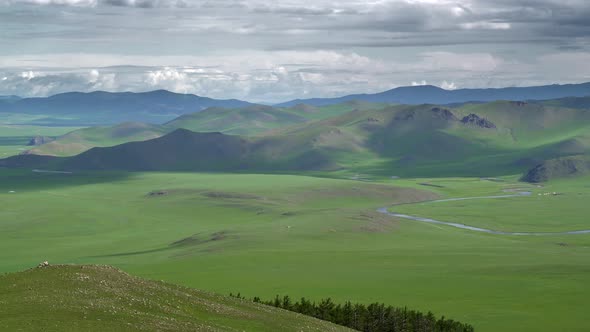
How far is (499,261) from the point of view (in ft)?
508

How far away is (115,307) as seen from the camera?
5178cm

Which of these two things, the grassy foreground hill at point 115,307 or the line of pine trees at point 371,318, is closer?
the grassy foreground hill at point 115,307

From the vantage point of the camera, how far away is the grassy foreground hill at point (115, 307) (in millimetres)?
47344

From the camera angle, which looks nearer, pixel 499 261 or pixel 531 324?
pixel 531 324

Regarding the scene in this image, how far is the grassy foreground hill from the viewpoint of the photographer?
4734cm

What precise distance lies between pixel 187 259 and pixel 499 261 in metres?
63.1

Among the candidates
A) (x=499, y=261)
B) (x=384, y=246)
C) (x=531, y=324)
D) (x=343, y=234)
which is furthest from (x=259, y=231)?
(x=531, y=324)

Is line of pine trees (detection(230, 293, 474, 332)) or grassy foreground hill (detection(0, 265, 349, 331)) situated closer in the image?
grassy foreground hill (detection(0, 265, 349, 331))

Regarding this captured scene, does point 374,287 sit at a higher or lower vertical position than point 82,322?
lower

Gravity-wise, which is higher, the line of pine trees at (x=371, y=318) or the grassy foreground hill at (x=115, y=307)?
the grassy foreground hill at (x=115, y=307)

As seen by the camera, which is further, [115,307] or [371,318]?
[371,318]

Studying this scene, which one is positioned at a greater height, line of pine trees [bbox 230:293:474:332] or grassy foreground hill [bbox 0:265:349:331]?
grassy foreground hill [bbox 0:265:349:331]

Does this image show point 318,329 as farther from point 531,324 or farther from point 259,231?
point 259,231

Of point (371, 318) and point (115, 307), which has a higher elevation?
point (115, 307)
